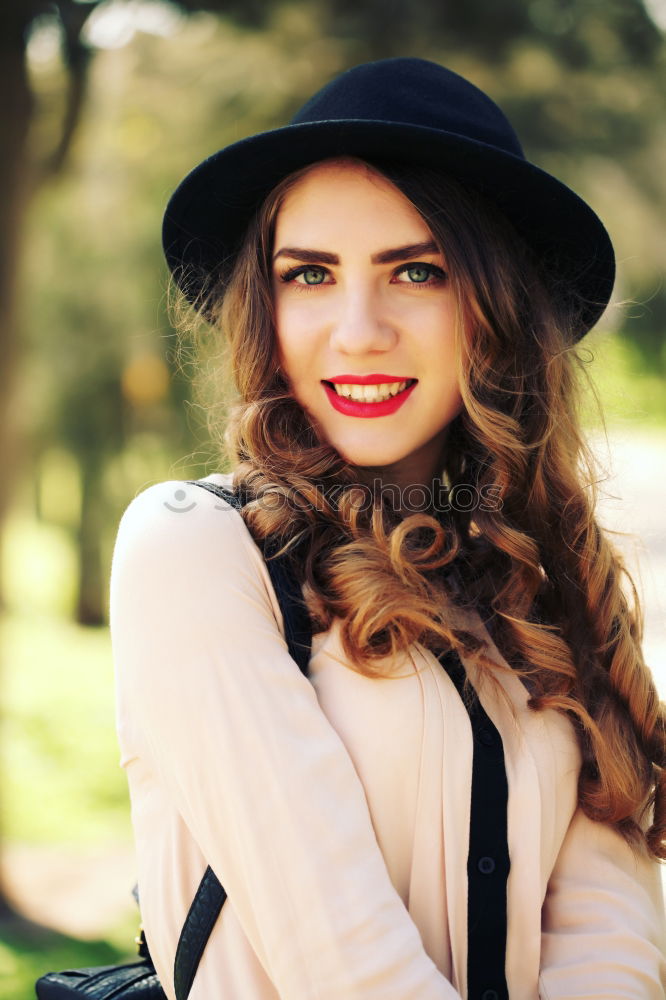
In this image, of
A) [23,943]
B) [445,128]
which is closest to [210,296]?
[445,128]

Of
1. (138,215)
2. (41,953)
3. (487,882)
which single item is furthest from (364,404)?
(138,215)

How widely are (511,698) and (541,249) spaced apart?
93cm

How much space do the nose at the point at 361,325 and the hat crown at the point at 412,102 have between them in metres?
0.31

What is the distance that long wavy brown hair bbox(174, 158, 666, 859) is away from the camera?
166 centimetres

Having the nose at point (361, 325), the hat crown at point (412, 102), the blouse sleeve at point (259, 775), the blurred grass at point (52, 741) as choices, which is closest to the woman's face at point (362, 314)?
the nose at point (361, 325)

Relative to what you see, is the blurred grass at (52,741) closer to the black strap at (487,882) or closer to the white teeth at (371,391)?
the black strap at (487,882)

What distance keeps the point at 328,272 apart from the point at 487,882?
1105mm

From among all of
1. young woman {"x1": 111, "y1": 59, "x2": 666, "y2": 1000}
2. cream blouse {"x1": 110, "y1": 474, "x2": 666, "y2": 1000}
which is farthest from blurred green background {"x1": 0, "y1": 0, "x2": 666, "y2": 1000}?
cream blouse {"x1": 110, "y1": 474, "x2": 666, "y2": 1000}

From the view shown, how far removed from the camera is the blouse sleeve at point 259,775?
1.35 meters

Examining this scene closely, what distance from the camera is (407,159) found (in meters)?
1.74

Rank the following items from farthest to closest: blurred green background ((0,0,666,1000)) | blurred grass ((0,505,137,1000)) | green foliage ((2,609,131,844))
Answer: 1. green foliage ((2,609,131,844))
2. blurred grass ((0,505,137,1000))
3. blurred green background ((0,0,666,1000))

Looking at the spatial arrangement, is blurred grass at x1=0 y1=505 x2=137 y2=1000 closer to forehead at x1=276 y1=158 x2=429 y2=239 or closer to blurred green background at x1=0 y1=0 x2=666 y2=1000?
blurred green background at x1=0 y1=0 x2=666 y2=1000

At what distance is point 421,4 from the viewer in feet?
13.9

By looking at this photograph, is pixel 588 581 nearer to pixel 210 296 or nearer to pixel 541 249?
pixel 541 249
